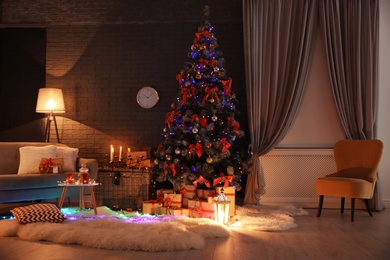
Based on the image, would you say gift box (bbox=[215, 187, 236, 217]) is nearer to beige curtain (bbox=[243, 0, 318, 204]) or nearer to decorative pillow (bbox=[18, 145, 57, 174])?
beige curtain (bbox=[243, 0, 318, 204])

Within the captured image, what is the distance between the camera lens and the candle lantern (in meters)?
4.62

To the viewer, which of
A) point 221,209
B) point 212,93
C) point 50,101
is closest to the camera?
point 221,209

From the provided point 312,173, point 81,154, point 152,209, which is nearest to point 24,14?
point 81,154

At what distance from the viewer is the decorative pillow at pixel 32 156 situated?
229 inches

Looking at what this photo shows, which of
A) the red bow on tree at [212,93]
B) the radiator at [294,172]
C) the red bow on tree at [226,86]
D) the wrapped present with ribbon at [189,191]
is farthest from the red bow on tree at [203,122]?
the radiator at [294,172]

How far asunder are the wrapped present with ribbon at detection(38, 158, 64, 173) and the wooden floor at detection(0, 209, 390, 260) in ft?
Answer: 6.21

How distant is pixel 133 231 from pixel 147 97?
326 cm

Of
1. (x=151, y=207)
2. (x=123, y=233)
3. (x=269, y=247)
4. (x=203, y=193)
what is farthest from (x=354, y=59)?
(x=123, y=233)

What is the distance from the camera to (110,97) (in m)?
7.05

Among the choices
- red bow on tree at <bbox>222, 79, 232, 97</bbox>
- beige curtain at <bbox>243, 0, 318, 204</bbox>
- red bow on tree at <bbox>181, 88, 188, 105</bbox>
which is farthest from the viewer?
beige curtain at <bbox>243, 0, 318, 204</bbox>

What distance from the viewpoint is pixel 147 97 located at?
6922 mm

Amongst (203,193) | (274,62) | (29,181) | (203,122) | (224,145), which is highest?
(274,62)

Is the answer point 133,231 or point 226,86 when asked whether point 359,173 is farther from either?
point 133,231

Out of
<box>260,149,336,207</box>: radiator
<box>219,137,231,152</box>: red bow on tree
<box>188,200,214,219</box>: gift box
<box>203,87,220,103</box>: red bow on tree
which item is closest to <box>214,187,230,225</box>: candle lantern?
<box>188,200,214,219</box>: gift box
